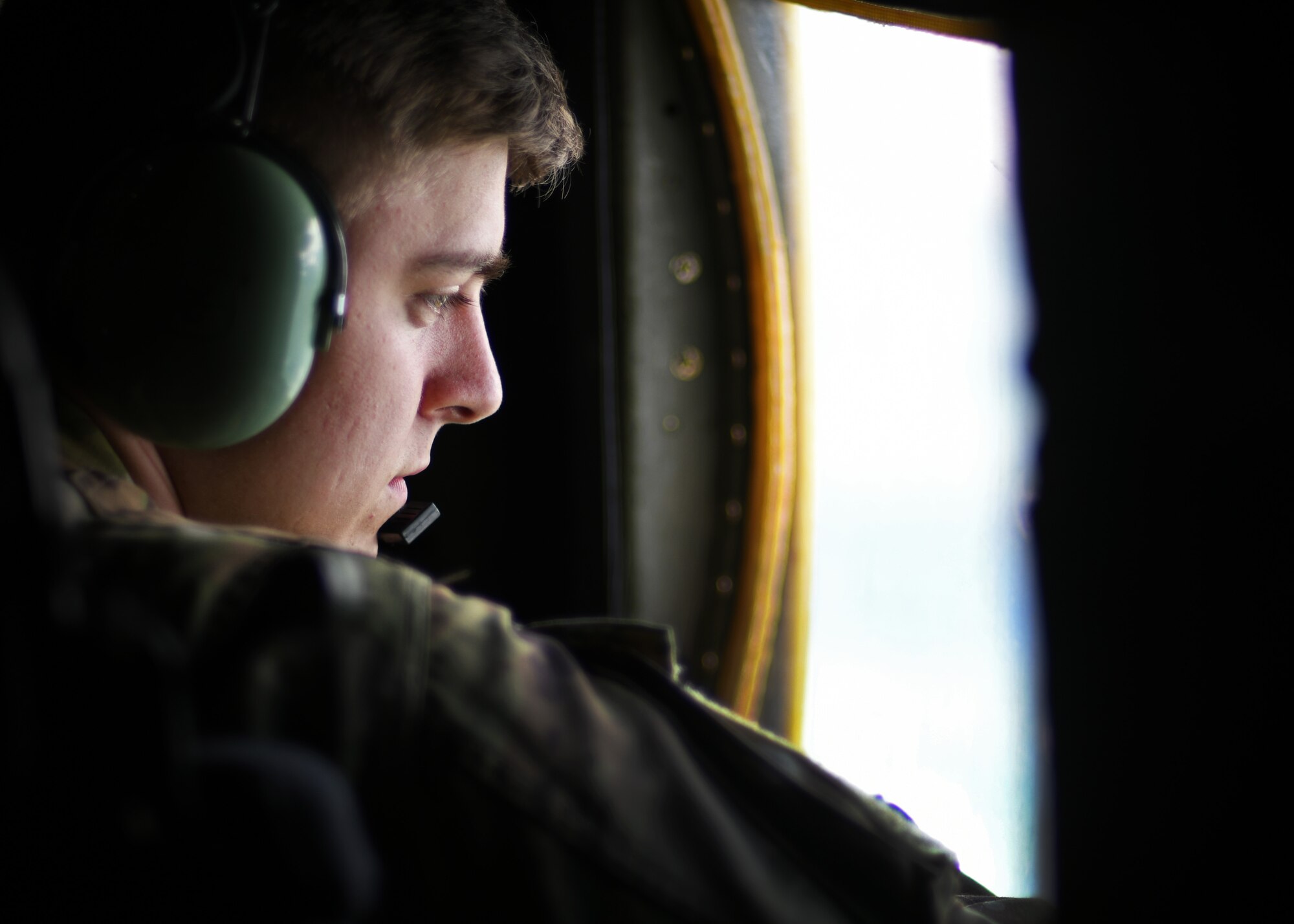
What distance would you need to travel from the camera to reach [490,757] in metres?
0.43

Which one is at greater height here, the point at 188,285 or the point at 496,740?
the point at 188,285

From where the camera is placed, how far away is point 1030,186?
1.20 feet

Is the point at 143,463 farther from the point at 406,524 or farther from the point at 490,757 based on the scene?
the point at 490,757

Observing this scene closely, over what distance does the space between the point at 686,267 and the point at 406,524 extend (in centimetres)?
81

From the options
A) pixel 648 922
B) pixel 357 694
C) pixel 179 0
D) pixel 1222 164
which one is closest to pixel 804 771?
pixel 648 922

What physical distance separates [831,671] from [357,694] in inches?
50.7

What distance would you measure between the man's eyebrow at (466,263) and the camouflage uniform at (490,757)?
41cm

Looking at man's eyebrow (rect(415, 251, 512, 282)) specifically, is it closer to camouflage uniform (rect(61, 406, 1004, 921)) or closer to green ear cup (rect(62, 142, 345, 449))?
green ear cup (rect(62, 142, 345, 449))

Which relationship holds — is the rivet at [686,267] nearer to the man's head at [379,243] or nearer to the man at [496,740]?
the man's head at [379,243]

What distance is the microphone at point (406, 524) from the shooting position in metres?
0.93

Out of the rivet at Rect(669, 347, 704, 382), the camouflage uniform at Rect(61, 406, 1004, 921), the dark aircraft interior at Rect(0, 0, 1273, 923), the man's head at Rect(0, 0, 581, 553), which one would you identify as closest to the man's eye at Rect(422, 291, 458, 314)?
the man's head at Rect(0, 0, 581, 553)

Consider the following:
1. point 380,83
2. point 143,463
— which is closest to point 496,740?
point 143,463

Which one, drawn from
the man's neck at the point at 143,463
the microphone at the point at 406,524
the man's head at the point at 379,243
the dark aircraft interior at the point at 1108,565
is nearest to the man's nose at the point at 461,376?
the man's head at the point at 379,243

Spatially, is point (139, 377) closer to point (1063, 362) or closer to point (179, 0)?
point (179, 0)
